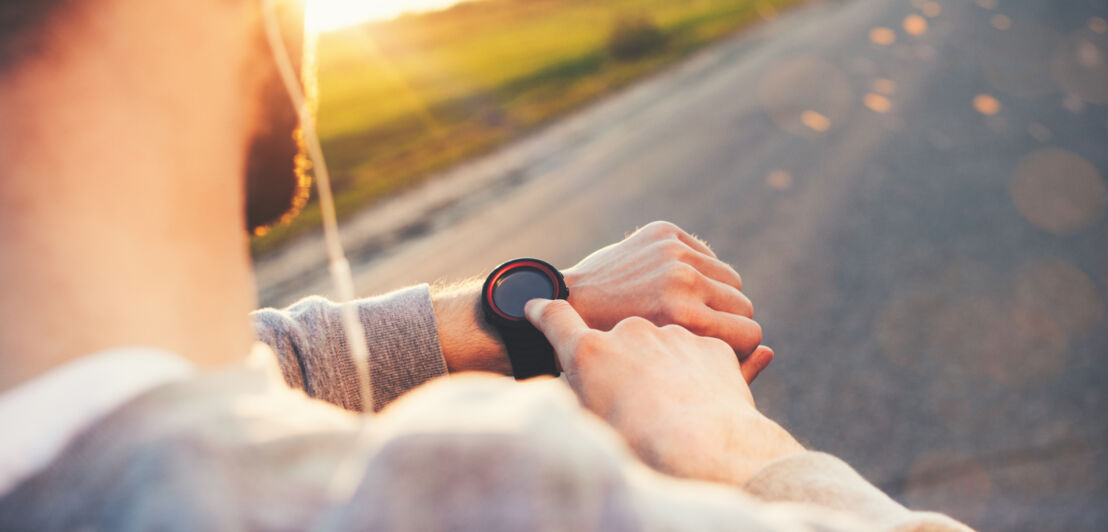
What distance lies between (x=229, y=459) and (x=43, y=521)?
0.44 ft

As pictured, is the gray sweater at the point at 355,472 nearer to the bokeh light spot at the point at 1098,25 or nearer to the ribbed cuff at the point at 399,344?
the ribbed cuff at the point at 399,344

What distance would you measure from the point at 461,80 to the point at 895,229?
13519 millimetres

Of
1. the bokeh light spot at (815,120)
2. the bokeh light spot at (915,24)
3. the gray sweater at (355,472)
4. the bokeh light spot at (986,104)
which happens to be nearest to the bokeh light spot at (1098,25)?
the bokeh light spot at (915,24)

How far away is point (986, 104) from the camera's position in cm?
752

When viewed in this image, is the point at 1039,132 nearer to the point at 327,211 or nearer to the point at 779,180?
the point at 779,180

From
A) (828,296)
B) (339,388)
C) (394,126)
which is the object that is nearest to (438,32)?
(394,126)

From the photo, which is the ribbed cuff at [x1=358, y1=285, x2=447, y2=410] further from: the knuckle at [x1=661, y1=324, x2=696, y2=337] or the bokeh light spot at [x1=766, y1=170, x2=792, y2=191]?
the bokeh light spot at [x1=766, y1=170, x2=792, y2=191]

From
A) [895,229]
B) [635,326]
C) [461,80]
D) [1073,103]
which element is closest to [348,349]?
[635,326]

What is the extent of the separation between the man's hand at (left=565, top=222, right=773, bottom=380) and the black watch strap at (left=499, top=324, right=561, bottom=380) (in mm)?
149

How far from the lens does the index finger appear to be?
1.35m

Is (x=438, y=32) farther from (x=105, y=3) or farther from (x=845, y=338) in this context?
(x=105, y=3)

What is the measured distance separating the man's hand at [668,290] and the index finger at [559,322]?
27 centimetres

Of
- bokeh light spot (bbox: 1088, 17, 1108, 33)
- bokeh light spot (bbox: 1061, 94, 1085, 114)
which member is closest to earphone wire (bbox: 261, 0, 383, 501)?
bokeh light spot (bbox: 1061, 94, 1085, 114)

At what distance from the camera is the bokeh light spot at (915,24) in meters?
11.7
